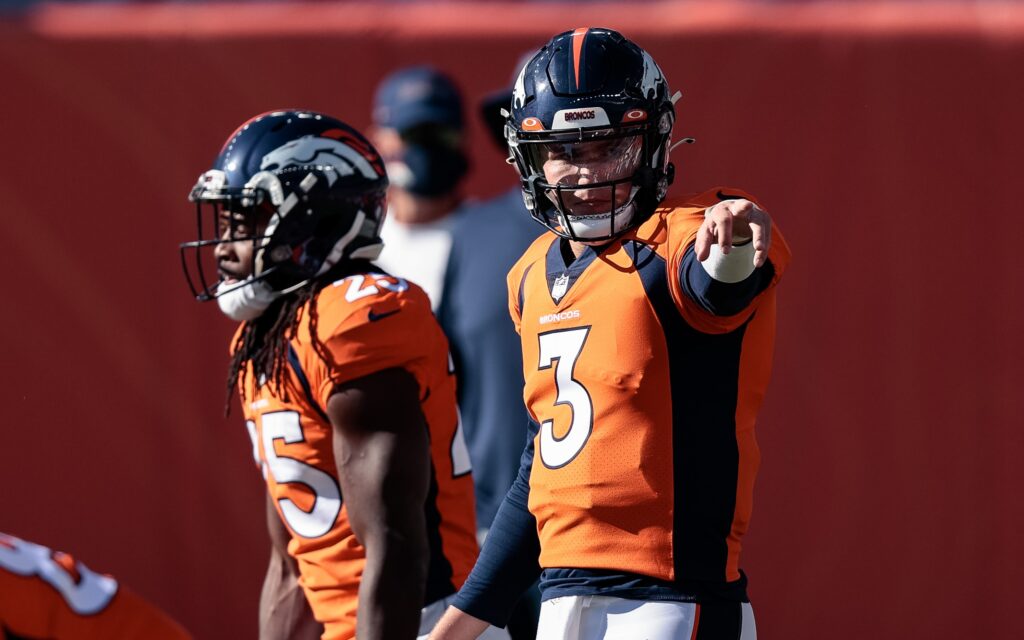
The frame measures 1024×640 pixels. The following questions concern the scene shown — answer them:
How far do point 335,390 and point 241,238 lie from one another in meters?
0.49

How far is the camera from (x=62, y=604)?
6.98 feet

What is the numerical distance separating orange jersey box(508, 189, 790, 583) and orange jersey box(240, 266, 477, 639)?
492 millimetres

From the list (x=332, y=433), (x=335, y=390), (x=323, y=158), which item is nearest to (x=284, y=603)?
(x=332, y=433)

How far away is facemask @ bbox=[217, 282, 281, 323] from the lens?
334 centimetres

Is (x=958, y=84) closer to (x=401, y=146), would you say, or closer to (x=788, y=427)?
(x=788, y=427)

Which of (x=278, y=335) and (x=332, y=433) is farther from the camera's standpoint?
(x=278, y=335)

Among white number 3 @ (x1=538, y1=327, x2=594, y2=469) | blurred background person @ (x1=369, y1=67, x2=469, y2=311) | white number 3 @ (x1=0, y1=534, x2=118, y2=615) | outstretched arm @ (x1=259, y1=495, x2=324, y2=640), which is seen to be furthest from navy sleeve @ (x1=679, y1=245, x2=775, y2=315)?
blurred background person @ (x1=369, y1=67, x2=469, y2=311)

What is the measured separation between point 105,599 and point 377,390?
0.94 m

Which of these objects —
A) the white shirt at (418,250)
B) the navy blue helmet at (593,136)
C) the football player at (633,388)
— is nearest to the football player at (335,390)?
the football player at (633,388)

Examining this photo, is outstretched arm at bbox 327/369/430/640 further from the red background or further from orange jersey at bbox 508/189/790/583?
the red background

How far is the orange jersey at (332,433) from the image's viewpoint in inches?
121

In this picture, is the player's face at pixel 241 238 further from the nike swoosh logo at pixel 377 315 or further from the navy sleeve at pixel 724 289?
the navy sleeve at pixel 724 289

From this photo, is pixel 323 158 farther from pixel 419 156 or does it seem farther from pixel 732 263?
pixel 419 156

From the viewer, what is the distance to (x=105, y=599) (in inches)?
85.3
